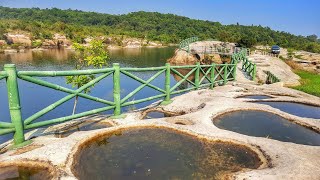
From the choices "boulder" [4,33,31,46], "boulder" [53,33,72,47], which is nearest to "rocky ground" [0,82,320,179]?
"boulder" [4,33,31,46]

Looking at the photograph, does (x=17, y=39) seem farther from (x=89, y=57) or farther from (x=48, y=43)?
(x=89, y=57)

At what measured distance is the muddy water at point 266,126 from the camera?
24.8 ft

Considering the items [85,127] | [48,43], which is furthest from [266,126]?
[48,43]

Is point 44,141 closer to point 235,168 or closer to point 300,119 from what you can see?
point 235,168

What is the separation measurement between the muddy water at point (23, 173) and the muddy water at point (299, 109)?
9.56 metres

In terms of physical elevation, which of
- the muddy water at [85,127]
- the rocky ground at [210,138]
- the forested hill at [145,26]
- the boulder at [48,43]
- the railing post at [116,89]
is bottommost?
the muddy water at [85,127]

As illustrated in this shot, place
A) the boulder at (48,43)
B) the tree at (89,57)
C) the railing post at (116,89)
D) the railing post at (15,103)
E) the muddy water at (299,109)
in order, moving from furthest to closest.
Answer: the boulder at (48,43) < the tree at (89,57) < the muddy water at (299,109) < the railing post at (116,89) < the railing post at (15,103)

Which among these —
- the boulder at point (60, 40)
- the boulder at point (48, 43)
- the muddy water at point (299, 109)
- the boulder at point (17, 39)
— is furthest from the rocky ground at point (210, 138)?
the boulder at point (60, 40)

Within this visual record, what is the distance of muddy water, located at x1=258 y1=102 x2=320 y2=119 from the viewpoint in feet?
34.6

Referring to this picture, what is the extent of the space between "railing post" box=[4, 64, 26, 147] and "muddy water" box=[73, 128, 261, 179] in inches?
60.1

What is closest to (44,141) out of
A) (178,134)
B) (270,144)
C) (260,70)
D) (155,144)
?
(155,144)

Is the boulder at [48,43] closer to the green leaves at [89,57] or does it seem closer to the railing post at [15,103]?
the green leaves at [89,57]

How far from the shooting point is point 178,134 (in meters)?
7.28

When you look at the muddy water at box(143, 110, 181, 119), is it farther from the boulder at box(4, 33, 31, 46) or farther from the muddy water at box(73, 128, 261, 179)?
the boulder at box(4, 33, 31, 46)
